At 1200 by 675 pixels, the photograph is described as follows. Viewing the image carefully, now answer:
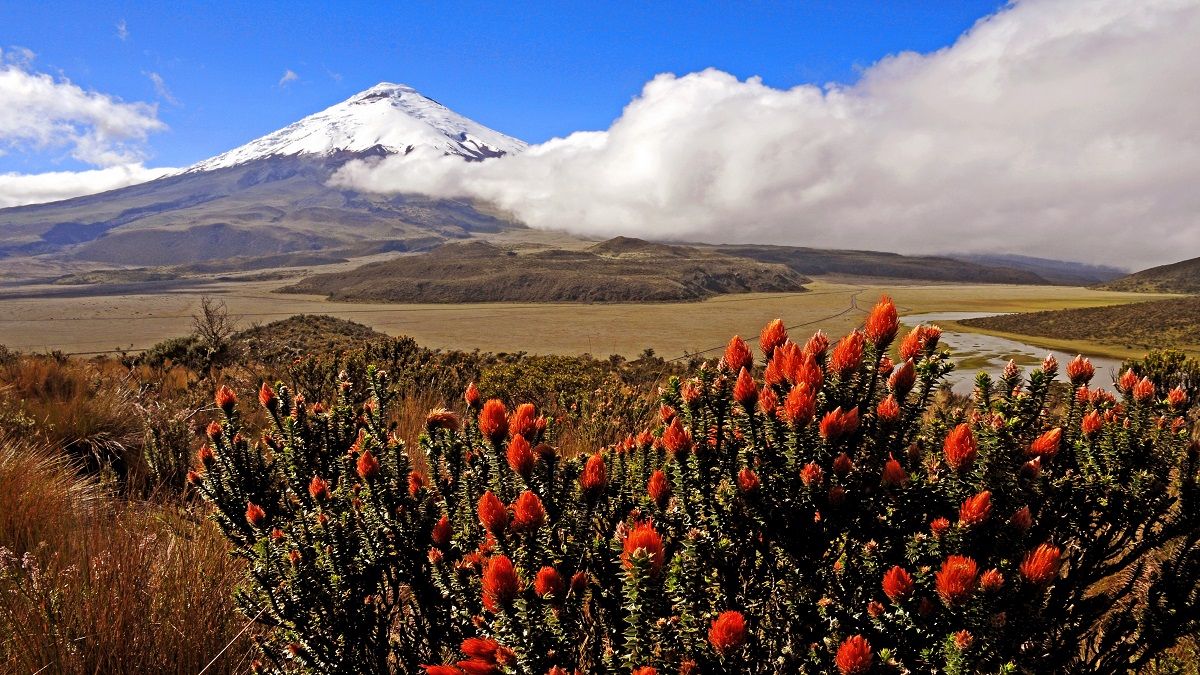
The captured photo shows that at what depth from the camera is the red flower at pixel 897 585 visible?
130 centimetres

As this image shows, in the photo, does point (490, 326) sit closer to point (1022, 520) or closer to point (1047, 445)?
point (1047, 445)

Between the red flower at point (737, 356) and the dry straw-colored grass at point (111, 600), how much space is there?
193 centimetres

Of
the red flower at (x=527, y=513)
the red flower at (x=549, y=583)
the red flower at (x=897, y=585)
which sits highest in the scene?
the red flower at (x=527, y=513)

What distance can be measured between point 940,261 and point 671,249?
102 m

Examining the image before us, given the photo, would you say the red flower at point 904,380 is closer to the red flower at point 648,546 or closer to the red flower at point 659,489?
the red flower at point 659,489

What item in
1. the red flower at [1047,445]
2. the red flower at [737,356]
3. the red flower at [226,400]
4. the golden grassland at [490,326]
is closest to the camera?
the red flower at [1047,445]

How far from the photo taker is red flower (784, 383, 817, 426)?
148 cm

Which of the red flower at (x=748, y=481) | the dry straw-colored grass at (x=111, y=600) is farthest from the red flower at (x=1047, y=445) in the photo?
the dry straw-colored grass at (x=111, y=600)

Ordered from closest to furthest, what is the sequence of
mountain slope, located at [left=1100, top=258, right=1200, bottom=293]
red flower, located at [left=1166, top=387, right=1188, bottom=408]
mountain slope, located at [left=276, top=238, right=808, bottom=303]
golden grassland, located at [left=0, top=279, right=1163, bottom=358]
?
1. red flower, located at [left=1166, top=387, right=1188, bottom=408]
2. golden grassland, located at [left=0, top=279, right=1163, bottom=358]
3. mountain slope, located at [left=276, top=238, right=808, bottom=303]
4. mountain slope, located at [left=1100, top=258, right=1200, bottom=293]

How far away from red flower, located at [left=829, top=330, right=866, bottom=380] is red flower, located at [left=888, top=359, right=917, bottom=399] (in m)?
0.10

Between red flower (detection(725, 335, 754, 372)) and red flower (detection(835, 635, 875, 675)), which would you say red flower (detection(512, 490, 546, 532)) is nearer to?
red flower (detection(835, 635, 875, 675))

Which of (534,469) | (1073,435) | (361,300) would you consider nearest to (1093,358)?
(1073,435)

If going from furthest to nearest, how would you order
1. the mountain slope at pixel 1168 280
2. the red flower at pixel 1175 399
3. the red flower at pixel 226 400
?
the mountain slope at pixel 1168 280, the red flower at pixel 226 400, the red flower at pixel 1175 399

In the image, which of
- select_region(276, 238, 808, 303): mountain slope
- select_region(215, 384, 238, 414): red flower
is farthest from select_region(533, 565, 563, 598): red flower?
select_region(276, 238, 808, 303): mountain slope
